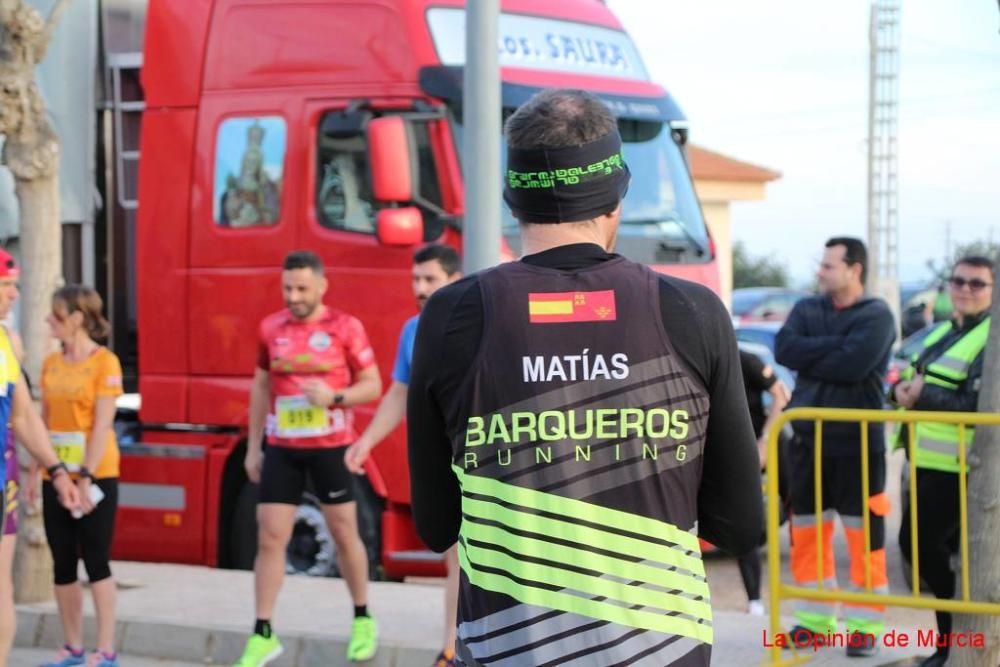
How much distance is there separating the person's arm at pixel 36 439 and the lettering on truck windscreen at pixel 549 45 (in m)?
3.29

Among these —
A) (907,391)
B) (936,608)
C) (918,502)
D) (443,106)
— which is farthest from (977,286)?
(443,106)

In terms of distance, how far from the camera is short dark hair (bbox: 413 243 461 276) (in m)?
6.43

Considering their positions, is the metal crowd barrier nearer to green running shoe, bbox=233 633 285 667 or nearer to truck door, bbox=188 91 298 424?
green running shoe, bbox=233 633 285 667

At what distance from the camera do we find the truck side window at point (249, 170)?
340 inches

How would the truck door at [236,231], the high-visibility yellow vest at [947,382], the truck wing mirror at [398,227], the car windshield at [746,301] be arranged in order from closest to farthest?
the high-visibility yellow vest at [947,382] → the truck wing mirror at [398,227] → the truck door at [236,231] → the car windshield at [746,301]

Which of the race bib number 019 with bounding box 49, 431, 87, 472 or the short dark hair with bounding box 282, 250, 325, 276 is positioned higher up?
the short dark hair with bounding box 282, 250, 325, 276

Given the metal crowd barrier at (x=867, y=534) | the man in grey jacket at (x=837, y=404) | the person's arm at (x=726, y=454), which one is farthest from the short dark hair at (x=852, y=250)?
the person's arm at (x=726, y=454)

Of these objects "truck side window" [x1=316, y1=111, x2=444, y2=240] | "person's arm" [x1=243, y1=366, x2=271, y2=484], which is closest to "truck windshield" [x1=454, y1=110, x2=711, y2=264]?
"truck side window" [x1=316, y1=111, x2=444, y2=240]

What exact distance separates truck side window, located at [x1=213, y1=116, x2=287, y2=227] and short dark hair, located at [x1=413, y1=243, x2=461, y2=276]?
2366mm

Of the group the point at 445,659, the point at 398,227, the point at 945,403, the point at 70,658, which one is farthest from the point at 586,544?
the point at 398,227

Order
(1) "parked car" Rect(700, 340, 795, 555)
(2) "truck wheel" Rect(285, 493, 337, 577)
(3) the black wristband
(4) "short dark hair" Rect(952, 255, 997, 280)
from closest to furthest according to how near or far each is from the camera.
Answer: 1. (3) the black wristband
2. (4) "short dark hair" Rect(952, 255, 997, 280)
3. (2) "truck wheel" Rect(285, 493, 337, 577)
4. (1) "parked car" Rect(700, 340, 795, 555)

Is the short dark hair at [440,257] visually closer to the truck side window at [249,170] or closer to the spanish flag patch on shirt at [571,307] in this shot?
the truck side window at [249,170]

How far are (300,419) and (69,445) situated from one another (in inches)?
42.0

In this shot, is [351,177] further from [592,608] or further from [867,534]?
[592,608]
